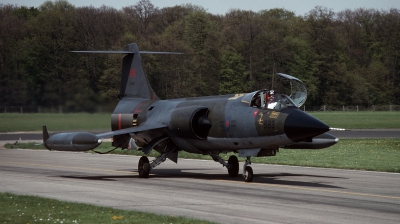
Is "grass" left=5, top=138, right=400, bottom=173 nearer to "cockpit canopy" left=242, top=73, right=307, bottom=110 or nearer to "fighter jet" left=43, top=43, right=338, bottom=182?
"fighter jet" left=43, top=43, right=338, bottom=182

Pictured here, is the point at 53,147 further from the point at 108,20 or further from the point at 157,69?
the point at 157,69

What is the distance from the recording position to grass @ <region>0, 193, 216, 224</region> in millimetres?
12189

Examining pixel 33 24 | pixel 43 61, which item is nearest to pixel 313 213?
pixel 43 61

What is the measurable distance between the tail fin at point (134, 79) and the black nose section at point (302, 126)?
27.0 feet

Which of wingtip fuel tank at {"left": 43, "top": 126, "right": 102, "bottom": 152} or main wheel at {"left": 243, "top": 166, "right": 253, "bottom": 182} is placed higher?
wingtip fuel tank at {"left": 43, "top": 126, "right": 102, "bottom": 152}

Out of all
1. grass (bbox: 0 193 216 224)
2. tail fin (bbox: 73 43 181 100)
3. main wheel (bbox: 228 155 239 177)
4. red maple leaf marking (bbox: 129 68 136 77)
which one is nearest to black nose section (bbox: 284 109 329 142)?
main wheel (bbox: 228 155 239 177)

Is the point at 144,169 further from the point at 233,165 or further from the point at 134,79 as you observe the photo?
the point at 134,79

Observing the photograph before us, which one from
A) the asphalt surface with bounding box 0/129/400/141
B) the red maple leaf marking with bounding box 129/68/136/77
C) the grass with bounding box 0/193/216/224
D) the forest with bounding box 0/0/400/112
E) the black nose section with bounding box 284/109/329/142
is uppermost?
the forest with bounding box 0/0/400/112

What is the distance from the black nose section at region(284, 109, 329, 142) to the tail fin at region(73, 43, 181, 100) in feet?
27.0

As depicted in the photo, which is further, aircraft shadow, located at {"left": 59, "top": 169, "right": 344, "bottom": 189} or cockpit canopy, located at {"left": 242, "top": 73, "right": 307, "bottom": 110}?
aircraft shadow, located at {"left": 59, "top": 169, "right": 344, "bottom": 189}

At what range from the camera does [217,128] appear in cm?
2033

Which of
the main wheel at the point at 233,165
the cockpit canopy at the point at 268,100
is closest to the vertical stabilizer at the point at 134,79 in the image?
the main wheel at the point at 233,165

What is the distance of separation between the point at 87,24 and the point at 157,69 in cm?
2233

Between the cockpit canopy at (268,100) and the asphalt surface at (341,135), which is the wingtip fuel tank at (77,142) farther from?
the asphalt surface at (341,135)
